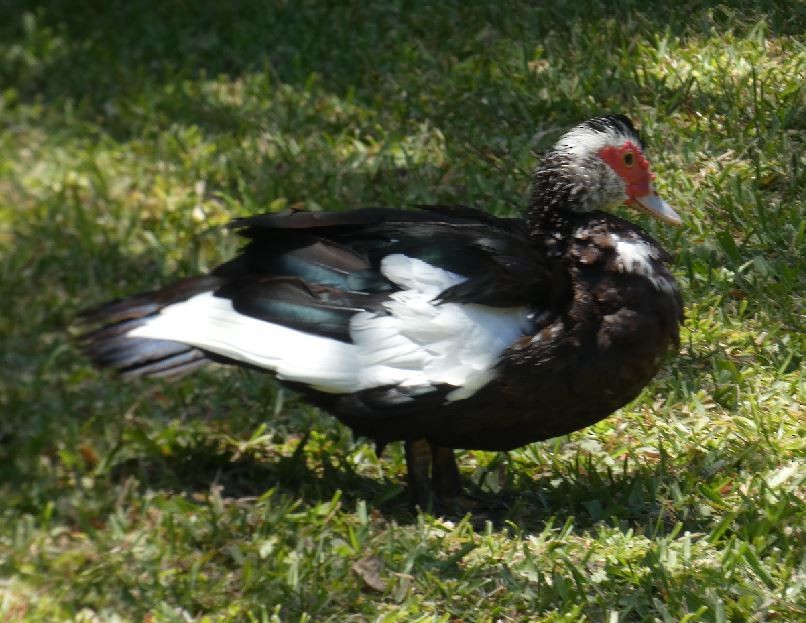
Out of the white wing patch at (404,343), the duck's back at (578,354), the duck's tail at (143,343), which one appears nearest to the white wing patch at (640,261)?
the duck's back at (578,354)

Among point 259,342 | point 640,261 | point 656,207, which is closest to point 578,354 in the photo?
point 640,261

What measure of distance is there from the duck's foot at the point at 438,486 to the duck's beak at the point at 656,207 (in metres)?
0.94

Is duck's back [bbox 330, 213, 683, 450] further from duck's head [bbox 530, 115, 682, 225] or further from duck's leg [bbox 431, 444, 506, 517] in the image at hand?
duck's leg [bbox 431, 444, 506, 517]

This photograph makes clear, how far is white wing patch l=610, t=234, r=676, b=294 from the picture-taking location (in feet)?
11.9

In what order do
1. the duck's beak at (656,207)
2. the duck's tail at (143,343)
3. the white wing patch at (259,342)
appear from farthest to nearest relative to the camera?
the duck's tail at (143,343) < the duck's beak at (656,207) < the white wing patch at (259,342)

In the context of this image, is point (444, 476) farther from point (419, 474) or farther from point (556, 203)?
point (556, 203)

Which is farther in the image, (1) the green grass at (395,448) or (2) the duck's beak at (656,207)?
(2) the duck's beak at (656,207)

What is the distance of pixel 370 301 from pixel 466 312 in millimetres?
310

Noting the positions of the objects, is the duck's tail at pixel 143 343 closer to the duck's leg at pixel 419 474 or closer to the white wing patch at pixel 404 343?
the white wing patch at pixel 404 343

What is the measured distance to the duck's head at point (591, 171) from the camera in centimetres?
378

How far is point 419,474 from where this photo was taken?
3941 millimetres

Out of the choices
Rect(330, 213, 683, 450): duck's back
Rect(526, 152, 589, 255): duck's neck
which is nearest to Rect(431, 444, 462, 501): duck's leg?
Rect(330, 213, 683, 450): duck's back

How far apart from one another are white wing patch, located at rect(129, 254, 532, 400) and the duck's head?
373 millimetres

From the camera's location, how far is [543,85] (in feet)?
15.4
